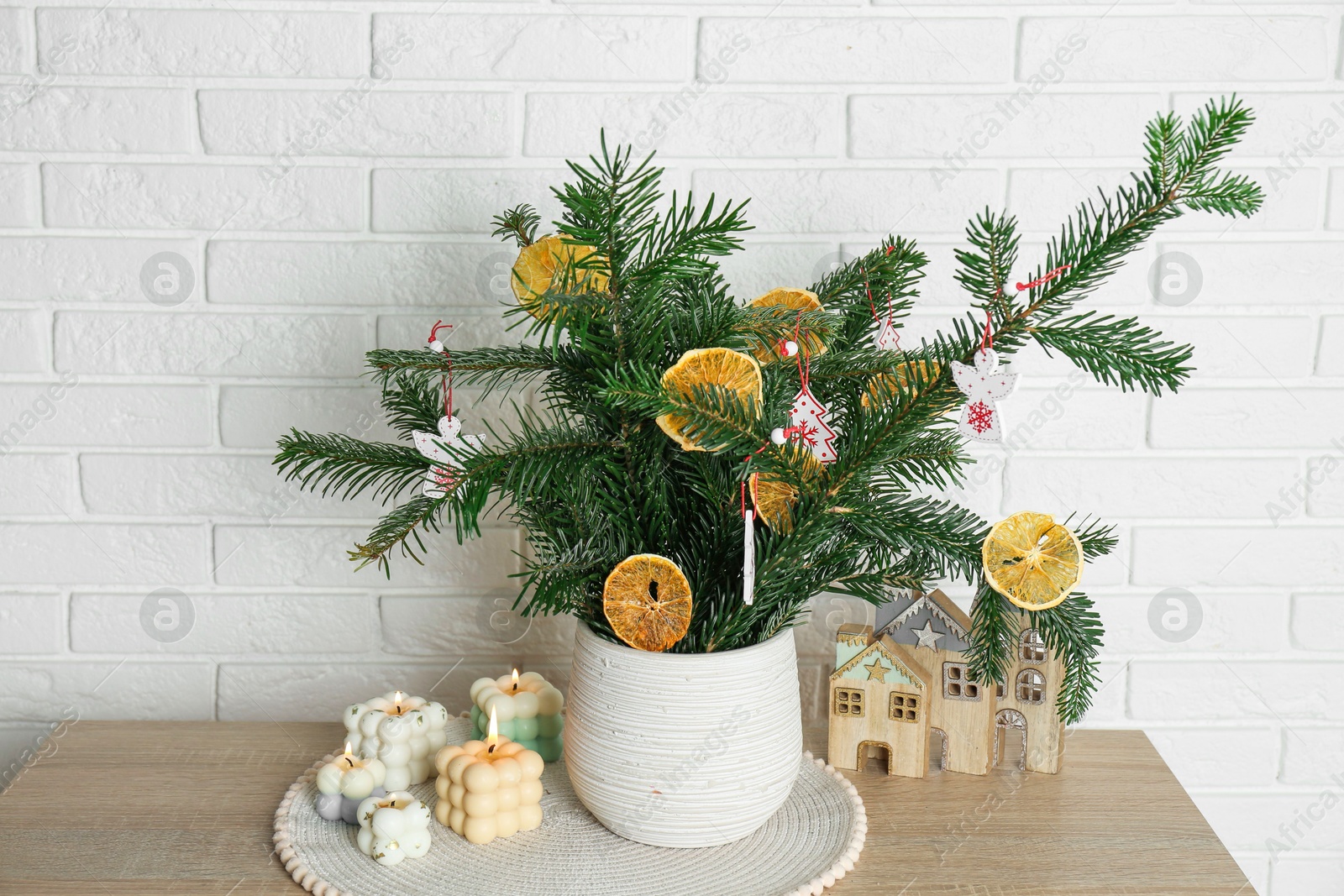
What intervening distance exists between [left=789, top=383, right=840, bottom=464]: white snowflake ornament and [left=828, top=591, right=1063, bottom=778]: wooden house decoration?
0.91 feet

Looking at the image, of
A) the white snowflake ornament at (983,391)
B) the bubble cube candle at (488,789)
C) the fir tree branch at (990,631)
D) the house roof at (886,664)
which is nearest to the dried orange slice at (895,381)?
the white snowflake ornament at (983,391)

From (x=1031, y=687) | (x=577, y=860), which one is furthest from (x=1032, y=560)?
(x=577, y=860)

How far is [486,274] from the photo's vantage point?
39.4 inches

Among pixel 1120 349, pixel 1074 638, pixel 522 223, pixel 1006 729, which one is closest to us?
pixel 1120 349

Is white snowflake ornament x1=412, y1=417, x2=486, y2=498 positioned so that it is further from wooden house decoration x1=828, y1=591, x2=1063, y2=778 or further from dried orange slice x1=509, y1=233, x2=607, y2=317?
wooden house decoration x1=828, y1=591, x2=1063, y2=778

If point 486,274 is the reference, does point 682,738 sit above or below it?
below

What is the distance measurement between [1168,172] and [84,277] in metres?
0.94

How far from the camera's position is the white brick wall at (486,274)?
0.97m

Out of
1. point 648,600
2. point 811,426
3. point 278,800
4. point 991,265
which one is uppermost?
point 991,265

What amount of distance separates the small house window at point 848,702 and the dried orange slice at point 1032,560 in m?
0.25

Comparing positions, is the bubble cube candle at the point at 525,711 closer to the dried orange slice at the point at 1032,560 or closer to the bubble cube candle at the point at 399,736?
the bubble cube candle at the point at 399,736

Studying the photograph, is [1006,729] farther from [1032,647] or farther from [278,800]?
[278,800]

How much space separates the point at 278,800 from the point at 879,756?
1.70 feet

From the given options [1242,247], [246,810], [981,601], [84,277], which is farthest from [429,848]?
[1242,247]
